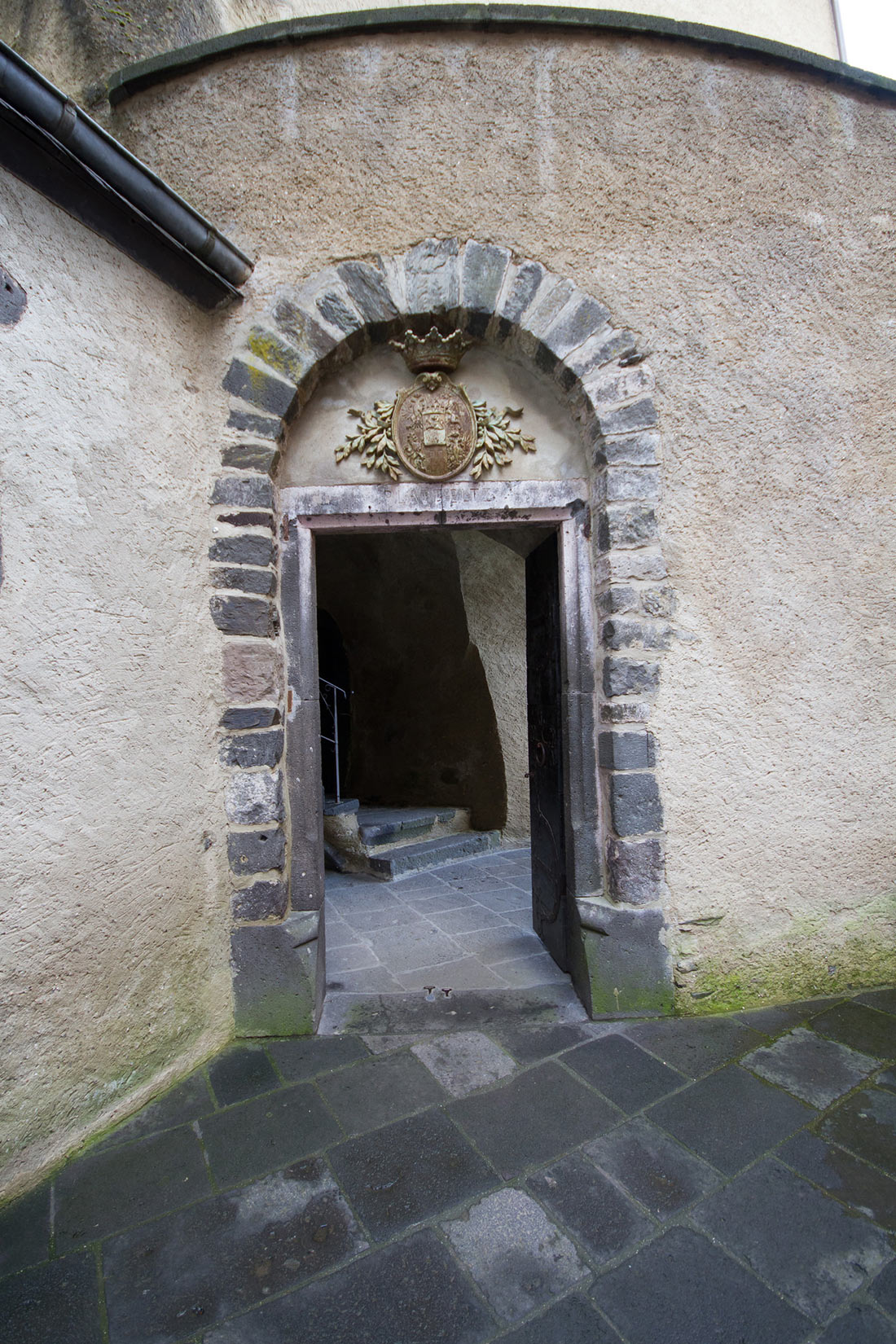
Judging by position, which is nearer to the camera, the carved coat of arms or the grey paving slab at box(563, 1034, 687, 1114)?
the grey paving slab at box(563, 1034, 687, 1114)

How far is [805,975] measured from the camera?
8.68ft

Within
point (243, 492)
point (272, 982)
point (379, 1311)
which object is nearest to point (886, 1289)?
point (379, 1311)

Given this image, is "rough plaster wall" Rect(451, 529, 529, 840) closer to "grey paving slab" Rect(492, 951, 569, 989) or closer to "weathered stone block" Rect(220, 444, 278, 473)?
"grey paving slab" Rect(492, 951, 569, 989)

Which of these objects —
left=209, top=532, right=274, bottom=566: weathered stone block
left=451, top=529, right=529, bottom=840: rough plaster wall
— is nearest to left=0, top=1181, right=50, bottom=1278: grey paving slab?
left=209, top=532, right=274, bottom=566: weathered stone block

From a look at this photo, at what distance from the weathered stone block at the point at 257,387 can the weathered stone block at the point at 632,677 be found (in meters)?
1.59

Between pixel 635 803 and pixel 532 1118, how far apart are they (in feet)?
3.59

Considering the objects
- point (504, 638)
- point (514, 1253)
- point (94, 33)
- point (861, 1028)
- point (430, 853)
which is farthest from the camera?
point (504, 638)

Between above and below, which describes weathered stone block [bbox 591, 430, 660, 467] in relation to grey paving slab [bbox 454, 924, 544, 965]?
above

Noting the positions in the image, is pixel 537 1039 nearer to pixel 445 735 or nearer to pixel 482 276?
pixel 482 276

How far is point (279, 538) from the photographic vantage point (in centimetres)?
260

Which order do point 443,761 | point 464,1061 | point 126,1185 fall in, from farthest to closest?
1. point 443,761
2. point 464,1061
3. point 126,1185

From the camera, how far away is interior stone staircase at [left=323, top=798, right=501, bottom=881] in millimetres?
4738

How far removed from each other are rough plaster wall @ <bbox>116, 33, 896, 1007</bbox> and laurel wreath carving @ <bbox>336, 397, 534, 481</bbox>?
0.57 metres

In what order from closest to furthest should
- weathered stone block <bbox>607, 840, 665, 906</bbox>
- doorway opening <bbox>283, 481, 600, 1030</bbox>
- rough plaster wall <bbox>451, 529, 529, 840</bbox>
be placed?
1. weathered stone block <bbox>607, 840, 665, 906</bbox>
2. doorway opening <bbox>283, 481, 600, 1030</bbox>
3. rough plaster wall <bbox>451, 529, 529, 840</bbox>
